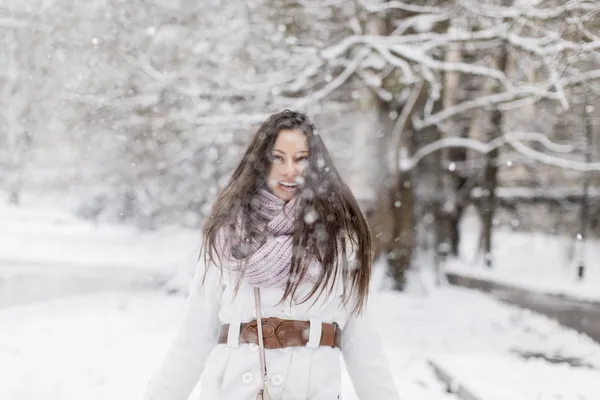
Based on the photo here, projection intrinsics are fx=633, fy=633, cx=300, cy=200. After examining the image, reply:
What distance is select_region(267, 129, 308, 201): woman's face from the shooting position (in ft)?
8.20

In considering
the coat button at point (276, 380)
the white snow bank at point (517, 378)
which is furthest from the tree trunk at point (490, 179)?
the coat button at point (276, 380)

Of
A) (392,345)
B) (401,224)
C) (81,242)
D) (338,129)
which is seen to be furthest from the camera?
(81,242)

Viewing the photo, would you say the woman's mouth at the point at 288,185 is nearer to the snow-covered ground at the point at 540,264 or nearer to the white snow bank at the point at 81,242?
the snow-covered ground at the point at 540,264

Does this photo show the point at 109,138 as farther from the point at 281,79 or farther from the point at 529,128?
the point at 529,128

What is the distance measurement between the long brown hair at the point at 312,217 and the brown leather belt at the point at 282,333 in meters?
0.10

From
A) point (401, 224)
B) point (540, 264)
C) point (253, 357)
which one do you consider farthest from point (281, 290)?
point (540, 264)

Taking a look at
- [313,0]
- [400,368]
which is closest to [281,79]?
[313,0]

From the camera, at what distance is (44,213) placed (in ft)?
90.6

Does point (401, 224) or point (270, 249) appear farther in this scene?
point (401, 224)

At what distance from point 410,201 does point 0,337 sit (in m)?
7.84

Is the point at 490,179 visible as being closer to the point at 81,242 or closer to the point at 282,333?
the point at 81,242

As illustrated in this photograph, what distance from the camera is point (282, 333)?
89.8 inches

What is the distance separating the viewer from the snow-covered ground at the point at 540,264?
21.1 metres

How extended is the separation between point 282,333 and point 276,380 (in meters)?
0.17
